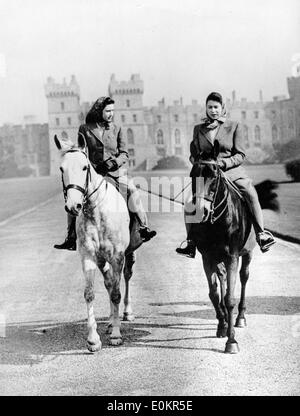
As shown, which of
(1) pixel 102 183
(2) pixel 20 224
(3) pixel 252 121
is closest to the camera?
(1) pixel 102 183

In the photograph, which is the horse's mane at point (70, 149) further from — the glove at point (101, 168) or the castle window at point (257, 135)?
the castle window at point (257, 135)

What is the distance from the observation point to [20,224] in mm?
19844

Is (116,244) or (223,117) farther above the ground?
(223,117)

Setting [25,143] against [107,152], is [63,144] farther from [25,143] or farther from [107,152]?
[25,143]

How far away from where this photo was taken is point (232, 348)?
6.16 metres

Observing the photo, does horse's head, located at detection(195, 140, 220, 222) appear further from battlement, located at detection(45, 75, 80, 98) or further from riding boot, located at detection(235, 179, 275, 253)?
battlement, located at detection(45, 75, 80, 98)

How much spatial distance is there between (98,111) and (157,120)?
91.1m

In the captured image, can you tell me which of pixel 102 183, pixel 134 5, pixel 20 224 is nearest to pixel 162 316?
pixel 102 183

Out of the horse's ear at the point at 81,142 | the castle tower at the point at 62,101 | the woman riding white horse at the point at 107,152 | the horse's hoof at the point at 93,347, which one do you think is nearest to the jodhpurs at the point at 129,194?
the woman riding white horse at the point at 107,152

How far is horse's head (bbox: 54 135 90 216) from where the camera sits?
597 cm

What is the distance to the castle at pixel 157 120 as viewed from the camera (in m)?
66.9

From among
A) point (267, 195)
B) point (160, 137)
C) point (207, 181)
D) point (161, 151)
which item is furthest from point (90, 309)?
point (160, 137)
